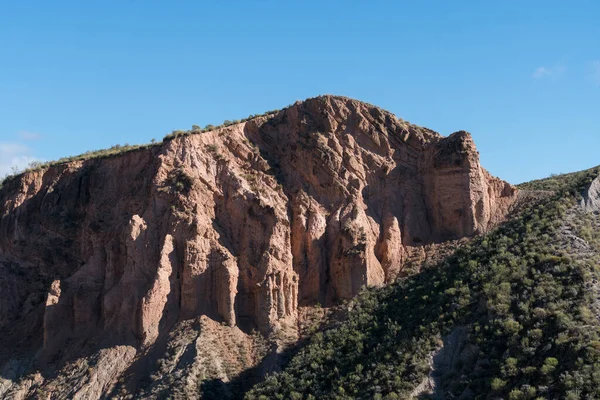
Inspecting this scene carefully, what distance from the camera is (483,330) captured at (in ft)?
112

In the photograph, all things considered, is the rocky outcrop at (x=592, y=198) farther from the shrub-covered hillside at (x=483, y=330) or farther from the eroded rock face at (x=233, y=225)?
the eroded rock face at (x=233, y=225)

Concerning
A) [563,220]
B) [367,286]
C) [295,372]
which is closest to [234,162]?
[367,286]

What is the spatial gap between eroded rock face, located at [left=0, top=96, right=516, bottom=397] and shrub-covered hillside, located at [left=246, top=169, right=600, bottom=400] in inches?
133

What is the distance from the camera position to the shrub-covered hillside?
101 feet

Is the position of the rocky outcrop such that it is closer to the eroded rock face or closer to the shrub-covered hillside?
the shrub-covered hillside

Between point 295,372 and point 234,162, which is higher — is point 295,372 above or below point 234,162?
below

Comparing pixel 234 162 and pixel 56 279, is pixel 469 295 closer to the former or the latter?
pixel 234 162

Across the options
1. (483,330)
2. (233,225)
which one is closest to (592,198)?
(483,330)

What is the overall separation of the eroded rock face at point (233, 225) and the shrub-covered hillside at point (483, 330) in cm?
338

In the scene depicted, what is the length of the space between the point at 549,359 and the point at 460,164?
16.5 metres

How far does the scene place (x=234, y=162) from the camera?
152 feet

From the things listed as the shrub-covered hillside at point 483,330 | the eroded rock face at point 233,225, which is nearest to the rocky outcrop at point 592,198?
the shrub-covered hillside at point 483,330

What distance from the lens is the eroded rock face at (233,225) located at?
137 feet

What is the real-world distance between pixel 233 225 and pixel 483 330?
51.4ft
